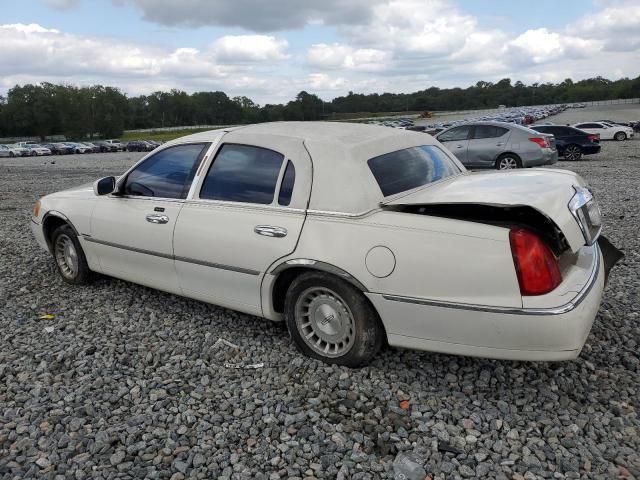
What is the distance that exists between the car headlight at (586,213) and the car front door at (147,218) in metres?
2.65

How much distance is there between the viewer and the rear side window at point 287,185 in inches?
140

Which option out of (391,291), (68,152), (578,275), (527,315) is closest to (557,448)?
(527,315)

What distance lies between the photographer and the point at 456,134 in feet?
47.8

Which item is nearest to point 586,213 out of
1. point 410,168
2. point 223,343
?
point 410,168

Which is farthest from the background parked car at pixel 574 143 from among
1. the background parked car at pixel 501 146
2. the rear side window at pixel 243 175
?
the rear side window at pixel 243 175

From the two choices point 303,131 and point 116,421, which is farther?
point 303,131

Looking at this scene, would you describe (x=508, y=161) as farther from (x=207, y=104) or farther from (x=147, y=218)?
(x=207, y=104)

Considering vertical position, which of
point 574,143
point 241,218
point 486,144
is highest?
point 241,218

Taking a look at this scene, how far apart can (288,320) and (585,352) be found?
80.6 inches

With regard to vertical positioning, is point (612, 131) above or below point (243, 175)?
below

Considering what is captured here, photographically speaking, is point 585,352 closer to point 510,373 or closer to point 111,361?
point 510,373

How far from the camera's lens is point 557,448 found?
106 inches

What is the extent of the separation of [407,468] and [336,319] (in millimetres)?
1111

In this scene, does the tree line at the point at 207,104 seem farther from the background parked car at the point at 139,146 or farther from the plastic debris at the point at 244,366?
the plastic debris at the point at 244,366
